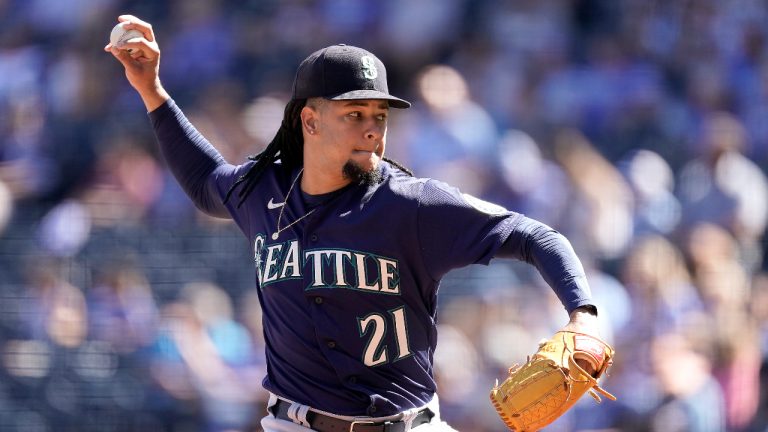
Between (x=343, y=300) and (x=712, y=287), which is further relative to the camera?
(x=712, y=287)

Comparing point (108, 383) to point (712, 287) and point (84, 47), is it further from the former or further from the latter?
point (712, 287)

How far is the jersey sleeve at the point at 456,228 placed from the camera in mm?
3104

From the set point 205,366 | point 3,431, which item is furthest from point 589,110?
point 3,431

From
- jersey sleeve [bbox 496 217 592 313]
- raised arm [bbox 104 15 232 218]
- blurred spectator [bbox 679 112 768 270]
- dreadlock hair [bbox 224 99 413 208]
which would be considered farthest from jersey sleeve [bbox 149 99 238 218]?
blurred spectator [bbox 679 112 768 270]

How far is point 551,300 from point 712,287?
3.25 feet

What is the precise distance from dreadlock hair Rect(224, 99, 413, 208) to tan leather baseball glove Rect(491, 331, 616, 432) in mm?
823

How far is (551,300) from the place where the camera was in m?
6.33

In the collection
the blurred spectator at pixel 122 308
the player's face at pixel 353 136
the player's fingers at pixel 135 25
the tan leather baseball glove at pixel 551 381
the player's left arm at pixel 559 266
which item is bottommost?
the blurred spectator at pixel 122 308

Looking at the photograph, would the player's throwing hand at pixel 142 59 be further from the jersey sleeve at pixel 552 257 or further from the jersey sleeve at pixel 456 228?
the jersey sleeve at pixel 552 257

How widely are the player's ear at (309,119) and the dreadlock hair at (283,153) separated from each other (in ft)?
0.26

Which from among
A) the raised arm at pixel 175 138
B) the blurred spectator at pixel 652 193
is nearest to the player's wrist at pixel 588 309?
the raised arm at pixel 175 138

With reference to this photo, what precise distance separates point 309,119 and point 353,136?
0.19 m

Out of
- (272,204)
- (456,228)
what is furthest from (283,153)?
(456,228)

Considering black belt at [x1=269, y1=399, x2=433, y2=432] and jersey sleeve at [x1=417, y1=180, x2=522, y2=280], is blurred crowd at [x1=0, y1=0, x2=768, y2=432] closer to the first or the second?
black belt at [x1=269, y1=399, x2=433, y2=432]
